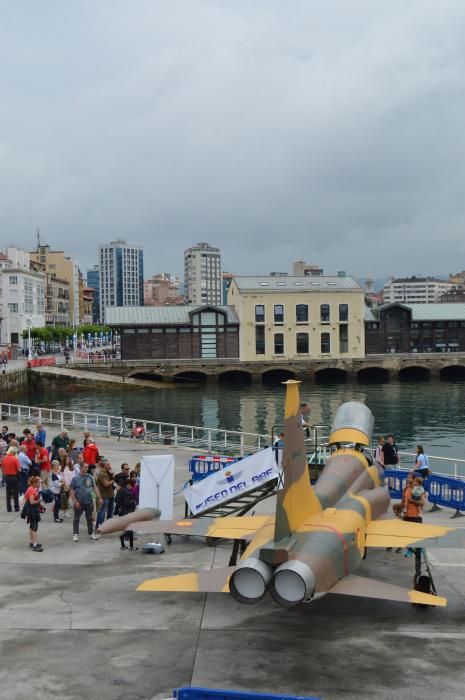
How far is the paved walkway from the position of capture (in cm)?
992

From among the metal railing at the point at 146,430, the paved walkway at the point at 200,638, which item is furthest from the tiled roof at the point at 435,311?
the paved walkway at the point at 200,638

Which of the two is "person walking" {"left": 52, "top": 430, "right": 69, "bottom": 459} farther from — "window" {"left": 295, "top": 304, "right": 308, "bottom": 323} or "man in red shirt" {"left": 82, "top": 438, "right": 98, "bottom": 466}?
"window" {"left": 295, "top": 304, "right": 308, "bottom": 323}

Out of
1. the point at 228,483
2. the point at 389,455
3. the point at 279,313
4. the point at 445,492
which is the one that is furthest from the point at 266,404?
the point at 228,483

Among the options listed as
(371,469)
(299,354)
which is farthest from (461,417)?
(371,469)

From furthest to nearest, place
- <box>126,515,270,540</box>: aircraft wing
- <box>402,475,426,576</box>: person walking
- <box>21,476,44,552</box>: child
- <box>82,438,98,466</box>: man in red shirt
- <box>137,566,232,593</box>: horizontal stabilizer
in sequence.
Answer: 1. <box>82,438,98,466</box>: man in red shirt
2. <box>21,476,44,552</box>: child
3. <box>402,475,426,576</box>: person walking
4. <box>126,515,270,540</box>: aircraft wing
5. <box>137,566,232,593</box>: horizontal stabilizer

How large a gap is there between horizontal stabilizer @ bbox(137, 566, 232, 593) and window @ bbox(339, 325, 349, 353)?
284 feet

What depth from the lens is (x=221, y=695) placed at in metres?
8.02

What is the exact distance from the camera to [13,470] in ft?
64.2

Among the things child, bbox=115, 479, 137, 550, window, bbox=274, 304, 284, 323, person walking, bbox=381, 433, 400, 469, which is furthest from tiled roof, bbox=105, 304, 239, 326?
child, bbox=115, 479, 137, 550

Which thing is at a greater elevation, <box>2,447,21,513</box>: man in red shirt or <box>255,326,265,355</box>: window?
<box>255,326,265,355</box>: window

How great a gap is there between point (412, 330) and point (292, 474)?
3631 inches

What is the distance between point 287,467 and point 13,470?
1062 centimetres

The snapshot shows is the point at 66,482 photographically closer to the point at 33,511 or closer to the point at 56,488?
the point at 56,488

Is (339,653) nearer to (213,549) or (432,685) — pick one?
(432,685)
